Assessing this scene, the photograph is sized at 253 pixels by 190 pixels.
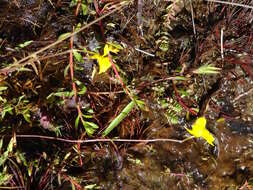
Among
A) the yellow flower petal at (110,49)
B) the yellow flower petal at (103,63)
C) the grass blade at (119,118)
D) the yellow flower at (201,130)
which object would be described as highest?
the yellow flower petal at (110,49)

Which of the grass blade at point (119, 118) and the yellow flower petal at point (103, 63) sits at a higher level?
the yellow flower petal at point (103, 63)

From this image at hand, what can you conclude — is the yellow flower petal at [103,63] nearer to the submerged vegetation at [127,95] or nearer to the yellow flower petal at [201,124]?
the submerged vegetation at [127,95]

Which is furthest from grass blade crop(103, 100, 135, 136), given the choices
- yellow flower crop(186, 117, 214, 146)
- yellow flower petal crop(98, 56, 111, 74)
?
yellow flower crop(186, 117, 214, 146)

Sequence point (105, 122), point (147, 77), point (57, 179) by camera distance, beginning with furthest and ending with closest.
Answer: point (147, 77) < point (105, 122) < point (57, 179)

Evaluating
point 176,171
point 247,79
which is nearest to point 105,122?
point 176,171

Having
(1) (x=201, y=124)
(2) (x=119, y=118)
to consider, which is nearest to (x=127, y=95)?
(2) (x=119, y=118)

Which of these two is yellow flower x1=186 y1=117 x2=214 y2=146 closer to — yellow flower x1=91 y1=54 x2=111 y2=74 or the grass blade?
the grass blade

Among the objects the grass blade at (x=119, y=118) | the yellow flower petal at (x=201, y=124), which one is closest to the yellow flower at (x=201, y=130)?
the yellow flower petal at (x=201, y=124)

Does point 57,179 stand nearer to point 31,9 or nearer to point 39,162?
point 39,162

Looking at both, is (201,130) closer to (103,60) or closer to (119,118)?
(119,118)
